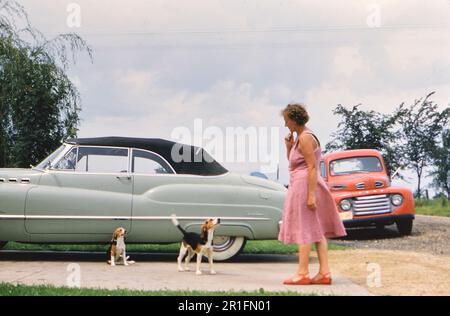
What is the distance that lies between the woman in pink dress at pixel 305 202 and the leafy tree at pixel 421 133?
22983mm

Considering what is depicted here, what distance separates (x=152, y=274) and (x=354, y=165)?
8204 millimetres

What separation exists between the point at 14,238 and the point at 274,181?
3.49 m

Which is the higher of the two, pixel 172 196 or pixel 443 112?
pixel 443 112

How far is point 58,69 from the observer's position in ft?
43.9

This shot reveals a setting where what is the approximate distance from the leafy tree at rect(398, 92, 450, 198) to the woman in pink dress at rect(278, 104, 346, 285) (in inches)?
905

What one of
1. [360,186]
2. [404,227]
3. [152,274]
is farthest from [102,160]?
[404,227]

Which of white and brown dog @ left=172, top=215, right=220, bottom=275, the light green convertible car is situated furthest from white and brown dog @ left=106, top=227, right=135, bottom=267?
white and brown dog @ left=172, top=215, right=220, bottom=275

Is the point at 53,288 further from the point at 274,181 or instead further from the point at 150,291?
the point at 274,181

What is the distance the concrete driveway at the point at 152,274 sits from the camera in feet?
19.9

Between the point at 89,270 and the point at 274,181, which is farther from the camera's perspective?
the point at 274,181

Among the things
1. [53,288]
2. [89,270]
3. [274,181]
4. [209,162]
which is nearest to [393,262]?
[274,181]
